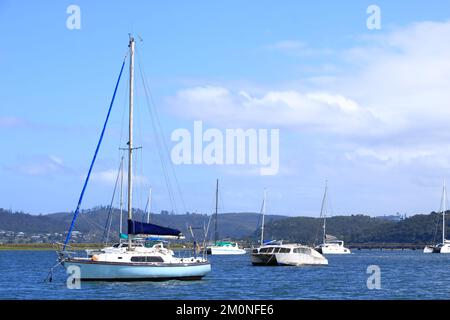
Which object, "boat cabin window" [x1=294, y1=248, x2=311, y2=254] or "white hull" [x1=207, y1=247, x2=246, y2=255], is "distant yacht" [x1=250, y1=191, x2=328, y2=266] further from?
"white hull" [x1=207, y1=247, x2=246, y2=255]

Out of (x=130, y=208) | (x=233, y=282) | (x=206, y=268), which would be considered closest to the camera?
(x=130, y=208)

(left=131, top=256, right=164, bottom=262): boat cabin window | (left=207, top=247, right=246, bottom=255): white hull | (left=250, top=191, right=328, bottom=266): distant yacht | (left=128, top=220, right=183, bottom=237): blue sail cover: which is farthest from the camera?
(left=207, top=247, right=246, bottom=255): white hull

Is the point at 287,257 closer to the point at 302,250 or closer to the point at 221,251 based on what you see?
the point at 302,250

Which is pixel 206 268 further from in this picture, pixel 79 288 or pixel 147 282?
pixel 79 288

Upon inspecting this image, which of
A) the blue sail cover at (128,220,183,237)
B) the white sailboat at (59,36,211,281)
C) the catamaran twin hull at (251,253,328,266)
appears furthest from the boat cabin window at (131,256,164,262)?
the catamaran twin hull at (251,253,328,266)

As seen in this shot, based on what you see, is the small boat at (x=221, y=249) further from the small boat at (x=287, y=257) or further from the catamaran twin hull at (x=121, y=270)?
the catamaran twin hull at (x=121, y=270)

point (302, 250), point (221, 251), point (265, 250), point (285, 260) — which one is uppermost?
point (302, 250)

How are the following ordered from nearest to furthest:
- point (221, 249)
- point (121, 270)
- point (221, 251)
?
point (121, 270), point (221, 251), point (221, 249)

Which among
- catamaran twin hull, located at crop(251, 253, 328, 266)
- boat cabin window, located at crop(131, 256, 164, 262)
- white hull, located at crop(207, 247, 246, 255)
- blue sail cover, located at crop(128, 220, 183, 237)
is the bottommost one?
white hull, located at crop(207, 247, 246, 255)

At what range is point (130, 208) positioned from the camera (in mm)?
53594

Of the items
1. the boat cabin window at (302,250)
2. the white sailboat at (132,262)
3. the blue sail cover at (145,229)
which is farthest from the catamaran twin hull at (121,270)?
the boat cabin window at (302,250)

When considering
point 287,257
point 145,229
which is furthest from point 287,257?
point 145,229

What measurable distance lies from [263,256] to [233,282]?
121ft

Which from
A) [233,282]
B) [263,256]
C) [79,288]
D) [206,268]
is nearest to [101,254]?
[79,288]
